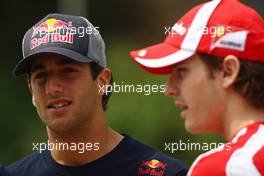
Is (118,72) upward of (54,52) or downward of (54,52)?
downward

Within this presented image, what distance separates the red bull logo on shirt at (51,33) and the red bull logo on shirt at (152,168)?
52 centimetres

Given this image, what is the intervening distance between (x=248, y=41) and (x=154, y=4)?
15.5ft

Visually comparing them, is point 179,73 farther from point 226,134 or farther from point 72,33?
point 72,33

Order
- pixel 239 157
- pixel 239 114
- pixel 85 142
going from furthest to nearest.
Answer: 1. pixel 85 142
2. pixel 239 114
3. pixel 239 157

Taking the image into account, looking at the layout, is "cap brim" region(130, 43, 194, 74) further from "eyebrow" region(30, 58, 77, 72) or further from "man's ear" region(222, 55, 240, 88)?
"eyebrow" region(30, 58, 77, 72)

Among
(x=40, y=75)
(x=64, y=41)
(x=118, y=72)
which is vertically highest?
(x=64, y=41)

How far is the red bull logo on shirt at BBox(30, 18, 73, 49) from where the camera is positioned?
9.32ft

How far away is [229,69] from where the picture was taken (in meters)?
2.14

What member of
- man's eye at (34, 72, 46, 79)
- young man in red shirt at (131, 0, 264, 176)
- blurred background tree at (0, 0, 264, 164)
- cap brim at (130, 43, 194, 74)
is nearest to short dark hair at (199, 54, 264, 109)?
young man in red shirt at (131, 0, 264, 176)

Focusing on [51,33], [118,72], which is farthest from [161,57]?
[118,72]

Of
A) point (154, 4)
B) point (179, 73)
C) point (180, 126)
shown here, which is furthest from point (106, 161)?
point (154, 4)

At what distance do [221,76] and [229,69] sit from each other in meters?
0.03

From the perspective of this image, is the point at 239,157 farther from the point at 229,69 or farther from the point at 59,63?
the point at 59,63

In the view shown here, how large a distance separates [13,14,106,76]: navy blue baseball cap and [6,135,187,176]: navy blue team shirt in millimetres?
341
